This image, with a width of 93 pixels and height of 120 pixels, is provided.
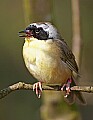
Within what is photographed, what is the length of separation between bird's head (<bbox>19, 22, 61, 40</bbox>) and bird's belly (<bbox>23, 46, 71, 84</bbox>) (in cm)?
13

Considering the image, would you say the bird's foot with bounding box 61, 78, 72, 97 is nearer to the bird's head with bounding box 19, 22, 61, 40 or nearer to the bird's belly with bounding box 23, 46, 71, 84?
the bird's belly with bounding box 23, 46, 71, 84

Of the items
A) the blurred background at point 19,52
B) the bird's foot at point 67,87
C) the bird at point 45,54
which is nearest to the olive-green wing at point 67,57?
the bird at point 45,54

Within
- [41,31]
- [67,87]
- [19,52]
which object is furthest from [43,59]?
[19,52]

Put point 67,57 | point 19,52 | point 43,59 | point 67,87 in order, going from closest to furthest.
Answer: point 43,59 < point 67,87 < point 67,57 < point 19,52

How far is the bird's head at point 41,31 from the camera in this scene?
149 inches

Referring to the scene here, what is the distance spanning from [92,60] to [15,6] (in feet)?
5.95

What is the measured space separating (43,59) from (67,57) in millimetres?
334

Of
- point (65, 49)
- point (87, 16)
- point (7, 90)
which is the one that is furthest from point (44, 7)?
point (87, 16)

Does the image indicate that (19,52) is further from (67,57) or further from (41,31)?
(41,31)

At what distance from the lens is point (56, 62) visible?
3857 mm

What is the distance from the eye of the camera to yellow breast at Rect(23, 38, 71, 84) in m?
3.80

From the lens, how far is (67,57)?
13.3 feet

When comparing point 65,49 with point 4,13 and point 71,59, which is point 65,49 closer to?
point 71,59

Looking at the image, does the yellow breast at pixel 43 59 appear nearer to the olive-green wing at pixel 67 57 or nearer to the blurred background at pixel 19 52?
the olive-green wing at pixel 67 57
